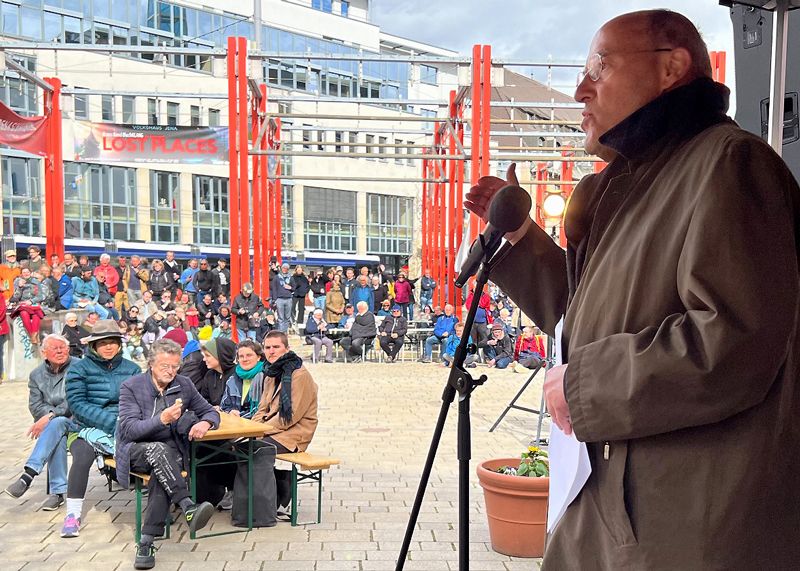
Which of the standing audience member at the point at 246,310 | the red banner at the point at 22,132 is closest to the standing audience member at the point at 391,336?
the standing audience member at the point at 246,310

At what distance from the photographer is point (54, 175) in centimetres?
1573

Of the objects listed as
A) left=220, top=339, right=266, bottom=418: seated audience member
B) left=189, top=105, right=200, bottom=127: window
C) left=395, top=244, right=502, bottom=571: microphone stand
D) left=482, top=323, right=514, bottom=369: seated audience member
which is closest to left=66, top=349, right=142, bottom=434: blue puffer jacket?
left=220, top=339, right=266, bottom=418: seated audience member

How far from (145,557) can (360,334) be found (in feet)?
38.1

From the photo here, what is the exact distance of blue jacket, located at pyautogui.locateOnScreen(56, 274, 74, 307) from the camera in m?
14.8

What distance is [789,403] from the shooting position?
140cm

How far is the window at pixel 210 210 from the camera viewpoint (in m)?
39.4

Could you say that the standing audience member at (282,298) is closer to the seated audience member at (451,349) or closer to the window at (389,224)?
the seated audience member at (451,349)

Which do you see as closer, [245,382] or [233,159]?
[245,382]

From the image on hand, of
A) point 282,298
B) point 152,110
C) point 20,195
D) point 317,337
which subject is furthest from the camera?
point 152,110

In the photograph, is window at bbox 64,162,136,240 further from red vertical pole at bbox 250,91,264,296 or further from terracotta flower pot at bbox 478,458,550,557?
terracotta flower pot at bbox 478,458,550,557

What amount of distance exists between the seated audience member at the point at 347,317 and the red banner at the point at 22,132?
274 inches

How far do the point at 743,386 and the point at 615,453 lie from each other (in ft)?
0.88

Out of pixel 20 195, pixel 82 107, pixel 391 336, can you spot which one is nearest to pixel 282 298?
pixel 391 336

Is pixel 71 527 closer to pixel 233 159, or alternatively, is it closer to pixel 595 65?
pixel 595 65
